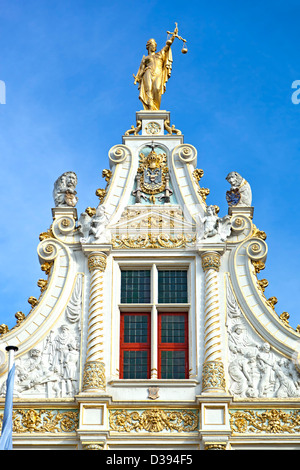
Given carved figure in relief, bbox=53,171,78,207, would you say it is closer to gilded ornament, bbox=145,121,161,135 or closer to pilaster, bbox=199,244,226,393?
gilded ornament, bbox=145,121,161,135

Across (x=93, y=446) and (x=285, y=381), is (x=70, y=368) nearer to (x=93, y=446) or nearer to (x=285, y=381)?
(x=93, y=446)

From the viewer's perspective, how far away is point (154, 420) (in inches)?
959

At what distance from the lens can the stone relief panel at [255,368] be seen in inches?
977

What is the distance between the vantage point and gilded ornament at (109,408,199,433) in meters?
24.3

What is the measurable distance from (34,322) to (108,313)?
64.9 inches

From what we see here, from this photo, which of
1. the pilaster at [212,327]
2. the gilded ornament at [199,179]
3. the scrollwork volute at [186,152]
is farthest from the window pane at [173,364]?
the scrollwork volute at [186,152]

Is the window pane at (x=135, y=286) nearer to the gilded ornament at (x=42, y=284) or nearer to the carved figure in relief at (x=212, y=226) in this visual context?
the carved figure in relief at (x=212, y=226)

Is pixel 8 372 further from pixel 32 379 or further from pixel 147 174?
pixel 147 174

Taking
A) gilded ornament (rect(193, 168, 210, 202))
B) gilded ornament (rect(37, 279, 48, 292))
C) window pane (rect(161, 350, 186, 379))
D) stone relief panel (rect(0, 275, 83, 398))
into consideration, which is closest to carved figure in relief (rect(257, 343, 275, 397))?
window pane (rect(161, 350, 186, 379))

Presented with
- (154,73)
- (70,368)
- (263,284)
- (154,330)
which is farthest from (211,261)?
(154,73)

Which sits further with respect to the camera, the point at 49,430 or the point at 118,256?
the point at 118,256

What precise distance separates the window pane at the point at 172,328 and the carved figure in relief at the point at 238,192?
314 cm

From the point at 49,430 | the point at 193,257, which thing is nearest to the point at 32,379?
the point at 49,430
